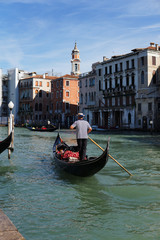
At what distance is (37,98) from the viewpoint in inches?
2036

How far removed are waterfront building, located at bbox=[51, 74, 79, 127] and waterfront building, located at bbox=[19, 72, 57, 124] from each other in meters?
4.46

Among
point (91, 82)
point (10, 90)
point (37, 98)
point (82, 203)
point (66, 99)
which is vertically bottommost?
point (82, 203)

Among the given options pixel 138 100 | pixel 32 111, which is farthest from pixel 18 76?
pixel 138 100

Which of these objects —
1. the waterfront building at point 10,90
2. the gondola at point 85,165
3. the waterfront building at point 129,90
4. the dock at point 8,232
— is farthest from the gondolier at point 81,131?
the waterfront building at point 10,90

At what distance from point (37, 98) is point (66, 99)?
8.15 meters

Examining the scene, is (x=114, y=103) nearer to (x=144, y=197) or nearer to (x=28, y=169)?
(x=28, y=169)

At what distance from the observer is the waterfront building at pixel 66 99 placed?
1783 inches

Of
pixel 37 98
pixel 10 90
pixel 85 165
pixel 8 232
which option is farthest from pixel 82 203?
pixel 10 90

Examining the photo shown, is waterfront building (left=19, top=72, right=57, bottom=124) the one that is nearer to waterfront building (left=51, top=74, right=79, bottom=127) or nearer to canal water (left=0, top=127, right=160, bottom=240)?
waterfront building (left=51, top=74, right=79, bottom=127)

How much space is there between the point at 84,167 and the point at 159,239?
3.10 metres

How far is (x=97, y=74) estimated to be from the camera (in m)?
39.9

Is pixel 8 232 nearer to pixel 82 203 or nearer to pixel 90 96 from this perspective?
pixel 82 203

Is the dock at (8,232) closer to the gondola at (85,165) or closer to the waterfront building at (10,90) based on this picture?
the gondola at (85,165)

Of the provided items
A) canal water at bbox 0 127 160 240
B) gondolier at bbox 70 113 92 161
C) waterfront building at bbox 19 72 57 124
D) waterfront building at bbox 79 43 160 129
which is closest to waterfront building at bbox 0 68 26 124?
waterfront building at bbox 19 72 57 124
